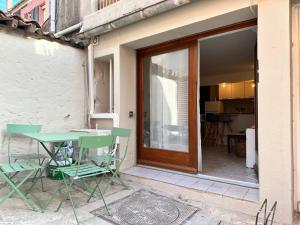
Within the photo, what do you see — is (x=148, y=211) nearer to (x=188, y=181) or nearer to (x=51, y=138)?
(x=188, y=181)

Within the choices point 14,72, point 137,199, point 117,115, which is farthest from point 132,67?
point 137,199

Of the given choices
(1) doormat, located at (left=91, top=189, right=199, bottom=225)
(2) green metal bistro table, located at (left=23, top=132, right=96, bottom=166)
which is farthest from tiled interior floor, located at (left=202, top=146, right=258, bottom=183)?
(2) green metal bistro table, located at (left=23, top=132, right=96, bottom=166)

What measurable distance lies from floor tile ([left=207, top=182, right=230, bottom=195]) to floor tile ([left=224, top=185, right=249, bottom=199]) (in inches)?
1.9

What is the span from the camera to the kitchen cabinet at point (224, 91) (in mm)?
7884

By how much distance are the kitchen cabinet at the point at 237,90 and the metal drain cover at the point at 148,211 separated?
574 centimetres

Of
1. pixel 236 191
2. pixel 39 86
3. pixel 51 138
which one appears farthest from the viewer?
pixel 39 86

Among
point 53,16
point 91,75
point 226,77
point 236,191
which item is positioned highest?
point 53,16

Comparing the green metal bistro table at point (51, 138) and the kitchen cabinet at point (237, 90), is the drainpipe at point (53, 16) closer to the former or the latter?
the green metal bistro table at point (51, 138)

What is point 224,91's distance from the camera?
8.01m

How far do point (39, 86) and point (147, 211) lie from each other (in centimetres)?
274

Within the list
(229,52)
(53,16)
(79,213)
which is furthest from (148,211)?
(53,16)

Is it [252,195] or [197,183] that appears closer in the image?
[252,195]

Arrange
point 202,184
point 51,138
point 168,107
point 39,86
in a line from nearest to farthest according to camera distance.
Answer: point 51,138, point 202,184, point 39,86, point 168,107

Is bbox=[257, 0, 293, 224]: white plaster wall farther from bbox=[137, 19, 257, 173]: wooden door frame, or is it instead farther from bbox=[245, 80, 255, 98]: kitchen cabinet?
bbox=[245, 80, 255, 98]: kitchen cabinet
